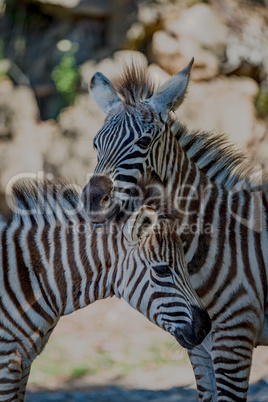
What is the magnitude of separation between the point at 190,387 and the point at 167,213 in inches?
191

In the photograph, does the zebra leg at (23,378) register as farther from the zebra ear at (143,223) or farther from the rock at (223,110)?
the rock at (223,110)

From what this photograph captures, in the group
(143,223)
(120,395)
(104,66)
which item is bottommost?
(120,395)

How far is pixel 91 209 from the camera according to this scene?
485 centimetres

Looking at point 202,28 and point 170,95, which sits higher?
point 202,28

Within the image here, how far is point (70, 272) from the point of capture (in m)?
4.79

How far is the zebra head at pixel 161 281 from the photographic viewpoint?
14.2 feet

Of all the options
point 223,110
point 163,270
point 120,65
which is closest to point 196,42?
point 223,110

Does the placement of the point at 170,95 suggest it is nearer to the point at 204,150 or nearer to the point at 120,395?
the point at 204,150

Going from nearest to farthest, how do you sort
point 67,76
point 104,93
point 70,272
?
point 70,272
point 104,93
point 67,76

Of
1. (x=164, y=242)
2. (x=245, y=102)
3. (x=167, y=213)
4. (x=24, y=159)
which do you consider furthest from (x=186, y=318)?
(x=24, y=159)

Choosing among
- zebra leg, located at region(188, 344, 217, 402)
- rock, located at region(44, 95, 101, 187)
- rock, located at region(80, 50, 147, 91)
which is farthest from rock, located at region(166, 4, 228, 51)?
zebra leg, located at region(188, 344, 217, 402)

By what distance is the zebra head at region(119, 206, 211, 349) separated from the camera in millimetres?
4340

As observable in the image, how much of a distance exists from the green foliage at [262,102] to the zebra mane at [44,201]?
32.7 feet

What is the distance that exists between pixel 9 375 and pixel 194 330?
161cm
